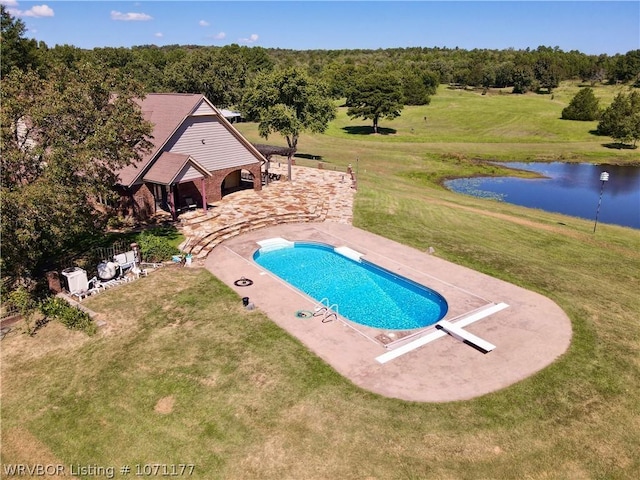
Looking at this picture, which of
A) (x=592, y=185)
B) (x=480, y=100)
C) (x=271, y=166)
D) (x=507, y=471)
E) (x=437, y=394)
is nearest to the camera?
(x=507, y=471)

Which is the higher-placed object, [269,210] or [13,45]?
[13,45]

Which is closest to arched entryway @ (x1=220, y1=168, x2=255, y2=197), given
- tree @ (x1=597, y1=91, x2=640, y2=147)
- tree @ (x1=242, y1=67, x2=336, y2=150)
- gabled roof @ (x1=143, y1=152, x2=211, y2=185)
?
tree @ (x1=242, y1=67, x2=336, y2=150)

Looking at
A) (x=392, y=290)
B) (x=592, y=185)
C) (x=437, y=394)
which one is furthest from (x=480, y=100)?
(x=437, y=394)

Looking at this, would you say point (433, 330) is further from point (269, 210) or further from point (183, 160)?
point (183, 160)

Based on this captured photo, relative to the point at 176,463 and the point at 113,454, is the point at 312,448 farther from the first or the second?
the point at 113,454

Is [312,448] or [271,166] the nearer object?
[312,448]

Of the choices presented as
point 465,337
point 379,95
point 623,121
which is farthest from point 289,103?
point 623,121

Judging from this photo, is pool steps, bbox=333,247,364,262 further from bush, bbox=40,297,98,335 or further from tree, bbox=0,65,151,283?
bush, bbox=40,297,98,335
